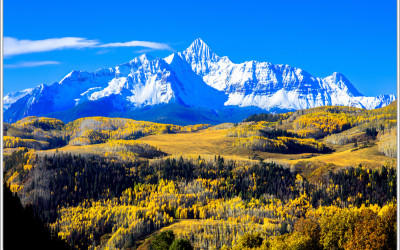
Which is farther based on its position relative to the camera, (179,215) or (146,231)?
(179,215)

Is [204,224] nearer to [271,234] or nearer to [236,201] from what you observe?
[271,234]

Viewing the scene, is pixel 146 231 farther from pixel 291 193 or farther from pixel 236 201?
pixel 291 193

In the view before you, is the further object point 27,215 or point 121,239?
point 121,239

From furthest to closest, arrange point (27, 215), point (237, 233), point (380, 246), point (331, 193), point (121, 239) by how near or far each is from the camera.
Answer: point (331, 193) < point (121, 239) < point (237, 233) < point (380, 246) < point (27, 215)

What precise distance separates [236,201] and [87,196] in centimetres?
6759

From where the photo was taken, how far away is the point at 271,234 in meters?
133

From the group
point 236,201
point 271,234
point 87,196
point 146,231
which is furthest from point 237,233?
point 87,196

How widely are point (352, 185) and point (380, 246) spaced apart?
4749 inches

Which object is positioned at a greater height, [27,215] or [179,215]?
[27,215]

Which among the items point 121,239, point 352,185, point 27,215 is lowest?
point 121,239

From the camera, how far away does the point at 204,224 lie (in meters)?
146

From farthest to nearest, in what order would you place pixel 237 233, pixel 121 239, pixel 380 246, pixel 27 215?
pixel 121 239 < pixel 237 233 < pixel 380 246 < pixel 27 215

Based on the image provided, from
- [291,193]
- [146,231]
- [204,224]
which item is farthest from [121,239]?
[291,193]

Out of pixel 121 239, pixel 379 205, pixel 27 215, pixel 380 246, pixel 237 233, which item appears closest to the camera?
pixel 27 215
